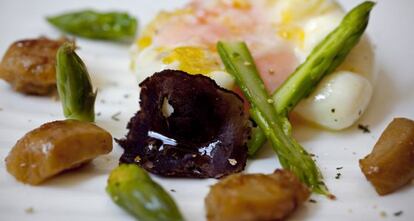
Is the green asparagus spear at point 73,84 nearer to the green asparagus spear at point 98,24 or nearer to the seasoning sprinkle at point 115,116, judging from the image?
the seasoning sprinkle at point 115,116

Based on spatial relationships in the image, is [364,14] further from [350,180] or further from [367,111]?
[350,180]

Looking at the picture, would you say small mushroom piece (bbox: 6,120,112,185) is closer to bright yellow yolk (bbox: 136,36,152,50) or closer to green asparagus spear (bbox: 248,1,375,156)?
green asparagus spear (bbox: 248,1,375,156)

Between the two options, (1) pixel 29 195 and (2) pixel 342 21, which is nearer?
(1) pixel 29 195

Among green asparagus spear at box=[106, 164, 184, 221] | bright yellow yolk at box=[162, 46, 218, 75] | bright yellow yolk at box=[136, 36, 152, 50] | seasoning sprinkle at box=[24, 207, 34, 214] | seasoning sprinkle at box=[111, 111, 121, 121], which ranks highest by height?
bright yellow yolk at box=[162, 46, 218, 75]

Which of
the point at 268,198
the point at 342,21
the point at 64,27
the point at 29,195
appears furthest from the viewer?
the point at 64,27

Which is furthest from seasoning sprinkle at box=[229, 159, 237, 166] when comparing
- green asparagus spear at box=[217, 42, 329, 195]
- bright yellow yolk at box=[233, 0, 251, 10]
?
bright yellow yolk at box=[233, 0, 251, 10]

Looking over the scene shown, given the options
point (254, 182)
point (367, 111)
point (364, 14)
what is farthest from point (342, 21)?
point (254, 182)

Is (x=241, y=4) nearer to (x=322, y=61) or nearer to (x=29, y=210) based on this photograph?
(x=322, y=61)
